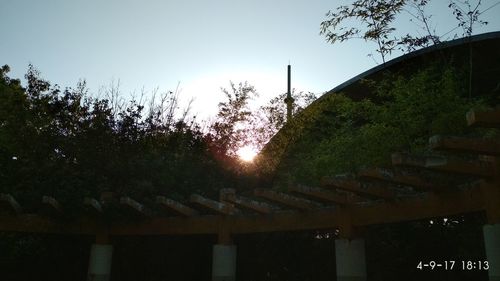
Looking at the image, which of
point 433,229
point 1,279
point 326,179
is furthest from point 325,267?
point 1,279

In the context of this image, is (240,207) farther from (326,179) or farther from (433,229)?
(433,229)

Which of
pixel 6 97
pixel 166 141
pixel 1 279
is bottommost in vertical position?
pixel 1 279

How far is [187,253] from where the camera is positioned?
1002 centimetres

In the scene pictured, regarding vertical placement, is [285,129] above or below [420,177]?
above

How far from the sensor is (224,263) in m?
7.42

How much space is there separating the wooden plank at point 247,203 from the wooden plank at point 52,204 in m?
2.99

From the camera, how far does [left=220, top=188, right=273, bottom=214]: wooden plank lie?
6.84 meters

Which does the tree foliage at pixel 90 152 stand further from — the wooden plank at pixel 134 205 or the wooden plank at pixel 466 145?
the wooden plank at pixel 466 145

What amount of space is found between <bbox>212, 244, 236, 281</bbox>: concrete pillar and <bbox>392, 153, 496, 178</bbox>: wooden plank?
3.99m

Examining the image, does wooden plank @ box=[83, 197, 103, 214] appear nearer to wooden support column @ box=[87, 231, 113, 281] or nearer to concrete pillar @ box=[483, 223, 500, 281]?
wooden support column @ box=[87, 231, 113, 281]

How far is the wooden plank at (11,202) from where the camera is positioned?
749 cm

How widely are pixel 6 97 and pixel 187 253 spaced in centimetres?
799

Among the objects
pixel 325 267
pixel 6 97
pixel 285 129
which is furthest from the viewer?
pixel 6 97

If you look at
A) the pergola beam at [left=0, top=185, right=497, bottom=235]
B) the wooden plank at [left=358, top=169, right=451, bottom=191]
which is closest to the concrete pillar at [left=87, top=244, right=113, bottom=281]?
the pergola beam at [left=0, top=185, right=497, bottom=235]
